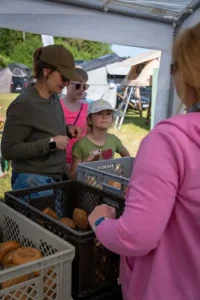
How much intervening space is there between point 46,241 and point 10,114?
3.24ft

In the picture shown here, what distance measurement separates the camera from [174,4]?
104 inches

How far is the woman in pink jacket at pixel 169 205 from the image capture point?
823mm

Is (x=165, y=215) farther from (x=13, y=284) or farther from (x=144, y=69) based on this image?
(x=144, y=69)

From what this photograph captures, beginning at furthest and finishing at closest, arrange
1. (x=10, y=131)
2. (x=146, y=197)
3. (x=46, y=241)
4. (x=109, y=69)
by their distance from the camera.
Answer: (x=109, y=69) → (x=10, y=131) → (x=46, y=241) → (x=146, y=197)

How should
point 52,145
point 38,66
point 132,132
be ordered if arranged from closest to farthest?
point 52,145 < point 38,66 < point 132,132

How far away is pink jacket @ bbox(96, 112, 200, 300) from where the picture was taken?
82 centimetres

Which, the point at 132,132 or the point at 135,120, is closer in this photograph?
the point at 132,132

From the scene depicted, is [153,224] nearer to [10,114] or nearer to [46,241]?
[46,241]

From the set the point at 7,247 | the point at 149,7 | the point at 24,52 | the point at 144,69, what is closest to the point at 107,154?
the point at 149,7

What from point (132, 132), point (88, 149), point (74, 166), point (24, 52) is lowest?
point (132, 132)

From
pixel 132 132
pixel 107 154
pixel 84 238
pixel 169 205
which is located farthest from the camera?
pixel 132 132

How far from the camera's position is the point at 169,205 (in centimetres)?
84

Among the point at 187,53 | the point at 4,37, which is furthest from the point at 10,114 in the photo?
the point at 4,37

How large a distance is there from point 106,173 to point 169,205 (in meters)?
0.89
